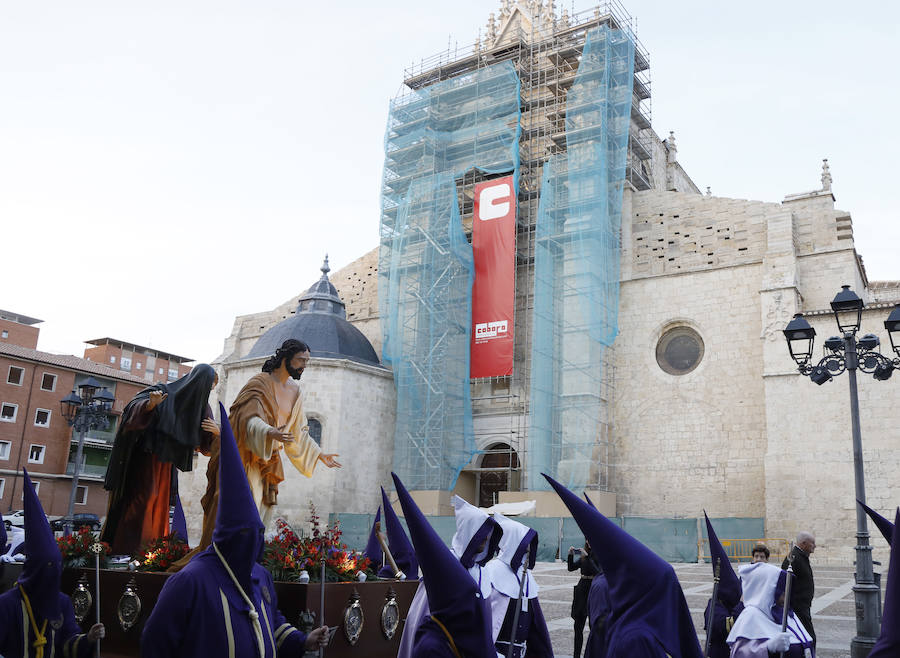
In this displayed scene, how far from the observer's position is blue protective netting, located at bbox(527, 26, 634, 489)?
2314cm

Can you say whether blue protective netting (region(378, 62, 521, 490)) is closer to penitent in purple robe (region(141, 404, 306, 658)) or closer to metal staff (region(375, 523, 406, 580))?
metal staff (region(375, 523, 406, 580))

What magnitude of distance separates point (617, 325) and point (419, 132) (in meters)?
10.3

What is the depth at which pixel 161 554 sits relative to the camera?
525 cm

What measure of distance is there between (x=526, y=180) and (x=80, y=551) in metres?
24.0

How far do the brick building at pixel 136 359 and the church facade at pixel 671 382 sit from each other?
103ft

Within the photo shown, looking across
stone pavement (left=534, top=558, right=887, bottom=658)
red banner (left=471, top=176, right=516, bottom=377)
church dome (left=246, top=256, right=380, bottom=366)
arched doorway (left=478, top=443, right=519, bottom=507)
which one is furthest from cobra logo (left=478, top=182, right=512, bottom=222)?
stone pavement (left=534, top=558, right=887, bottom=658)

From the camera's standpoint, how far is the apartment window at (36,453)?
32.2 meters

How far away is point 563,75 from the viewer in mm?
28234

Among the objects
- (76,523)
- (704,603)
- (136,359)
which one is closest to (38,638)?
(704,603)

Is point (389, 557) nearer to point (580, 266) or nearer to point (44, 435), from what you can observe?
point (580, 266)

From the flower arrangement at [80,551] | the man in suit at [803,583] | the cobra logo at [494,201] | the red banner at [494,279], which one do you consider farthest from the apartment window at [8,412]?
the man in suit at [803,583]

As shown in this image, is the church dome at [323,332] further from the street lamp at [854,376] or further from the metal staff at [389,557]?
the metal staff at [389,557]

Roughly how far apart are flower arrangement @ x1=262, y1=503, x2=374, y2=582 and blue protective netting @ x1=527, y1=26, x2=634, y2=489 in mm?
17862

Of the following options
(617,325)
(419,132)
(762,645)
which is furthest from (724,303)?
(762,645)
